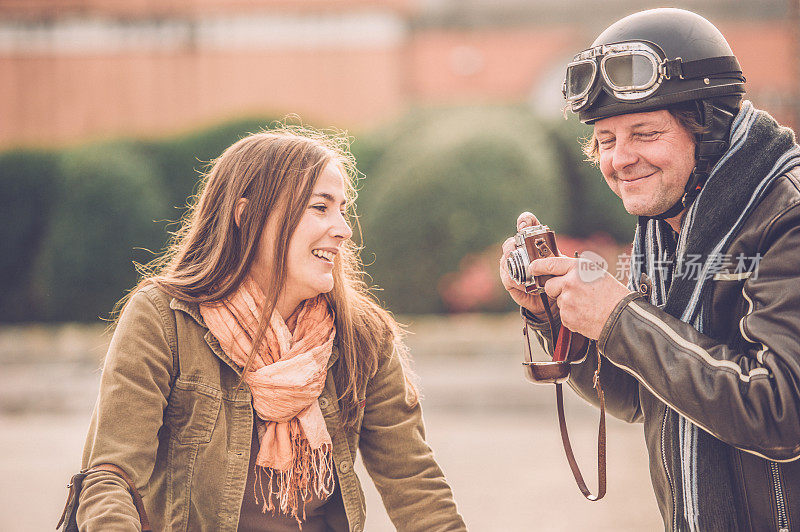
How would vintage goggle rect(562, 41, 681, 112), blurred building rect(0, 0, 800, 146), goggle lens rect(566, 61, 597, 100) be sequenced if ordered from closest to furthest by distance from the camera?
vintage goggle rect(562, 41, 681, 112)
goggle lens rect(566, 61, 597, 100)
blurred building rect(0, 0, 800, 146)

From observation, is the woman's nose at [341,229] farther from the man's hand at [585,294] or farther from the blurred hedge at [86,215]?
the blurred hedge at [86,215]

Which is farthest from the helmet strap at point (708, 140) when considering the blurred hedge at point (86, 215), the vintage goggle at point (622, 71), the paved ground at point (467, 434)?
the blurred hedge at point (86, 215)

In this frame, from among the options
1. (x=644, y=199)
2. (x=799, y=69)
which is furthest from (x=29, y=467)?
(x=799, y=69)

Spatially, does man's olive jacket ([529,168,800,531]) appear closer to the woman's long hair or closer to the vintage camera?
the vintage camera

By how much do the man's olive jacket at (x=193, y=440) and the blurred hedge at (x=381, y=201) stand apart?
9.03m

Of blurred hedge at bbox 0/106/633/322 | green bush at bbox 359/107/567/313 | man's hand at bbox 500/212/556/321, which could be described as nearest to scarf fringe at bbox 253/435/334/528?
man's hand at bbox 500/212/556/321

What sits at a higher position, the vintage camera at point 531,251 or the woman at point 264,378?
the vintage camera at point 531,251

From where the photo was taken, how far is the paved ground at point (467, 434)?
21.6 feet

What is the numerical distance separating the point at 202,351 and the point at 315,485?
0.52m

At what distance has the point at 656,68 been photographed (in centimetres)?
244

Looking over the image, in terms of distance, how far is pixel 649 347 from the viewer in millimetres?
2227

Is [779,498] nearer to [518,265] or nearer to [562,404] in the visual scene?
[562,404]

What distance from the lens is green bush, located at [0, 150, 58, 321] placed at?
15195mm

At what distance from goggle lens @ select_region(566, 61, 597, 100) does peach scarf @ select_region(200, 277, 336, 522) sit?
3.47ft
